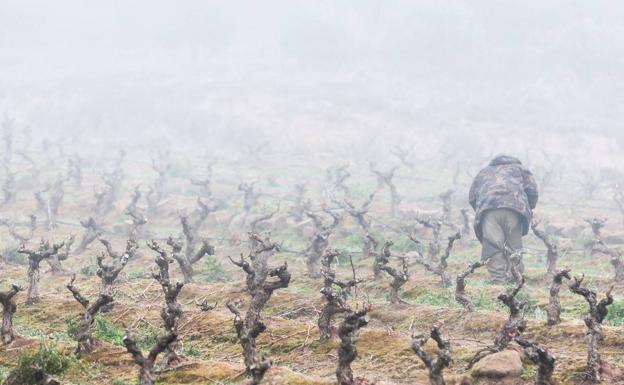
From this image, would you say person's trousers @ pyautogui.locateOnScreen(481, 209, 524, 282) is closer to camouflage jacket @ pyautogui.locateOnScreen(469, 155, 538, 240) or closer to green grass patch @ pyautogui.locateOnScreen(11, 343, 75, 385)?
camouflage jacket @ pyautogui.locateOnScreen(469, 155, 538, 240)

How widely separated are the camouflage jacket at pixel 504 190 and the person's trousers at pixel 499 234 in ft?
0.73

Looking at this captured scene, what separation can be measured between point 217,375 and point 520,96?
80149 millimetres

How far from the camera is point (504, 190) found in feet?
63.3

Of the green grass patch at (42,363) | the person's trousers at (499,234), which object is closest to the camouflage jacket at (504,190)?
the person's trousers at (499,234)

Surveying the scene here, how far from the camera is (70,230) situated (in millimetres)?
33906

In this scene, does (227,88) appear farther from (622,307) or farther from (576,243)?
(622,307)

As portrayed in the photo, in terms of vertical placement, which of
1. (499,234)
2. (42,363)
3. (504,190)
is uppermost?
(504,190)

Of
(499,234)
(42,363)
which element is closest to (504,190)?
(499,234)

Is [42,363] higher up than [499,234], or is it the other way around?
[499,234]

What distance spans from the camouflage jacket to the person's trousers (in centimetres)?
22

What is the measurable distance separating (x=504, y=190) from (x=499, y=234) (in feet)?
4.39

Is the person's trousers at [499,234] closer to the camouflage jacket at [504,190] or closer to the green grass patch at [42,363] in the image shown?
the camouflage jacket at [504,190]

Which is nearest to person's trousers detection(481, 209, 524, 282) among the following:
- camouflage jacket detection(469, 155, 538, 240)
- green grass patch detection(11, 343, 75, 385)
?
camouflage jacket detection(469, 155, 538, 240)

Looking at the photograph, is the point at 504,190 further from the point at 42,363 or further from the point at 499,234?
the point at 42,363
